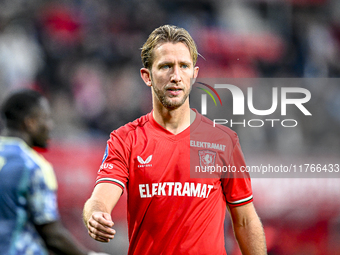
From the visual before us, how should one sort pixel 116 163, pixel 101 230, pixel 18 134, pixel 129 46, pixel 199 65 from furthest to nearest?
pixel 129 46 < pixel 199 65 < pixel 18 134 < pixel 116 163 < pixel 101 230

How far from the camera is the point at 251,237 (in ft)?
8.94

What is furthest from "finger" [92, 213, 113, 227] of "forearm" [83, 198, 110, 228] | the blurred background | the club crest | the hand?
the blurred background

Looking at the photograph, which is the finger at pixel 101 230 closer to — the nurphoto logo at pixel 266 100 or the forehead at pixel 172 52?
the forehead at pixel 172 52

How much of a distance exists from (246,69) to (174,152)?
532cm

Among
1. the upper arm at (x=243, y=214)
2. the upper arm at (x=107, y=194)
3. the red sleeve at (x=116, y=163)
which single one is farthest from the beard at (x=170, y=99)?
the upper arm at (x=243, y=214)

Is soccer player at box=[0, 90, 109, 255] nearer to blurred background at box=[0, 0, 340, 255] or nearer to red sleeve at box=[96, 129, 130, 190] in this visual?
red sleeve at box=[96, 129, 130, 190]

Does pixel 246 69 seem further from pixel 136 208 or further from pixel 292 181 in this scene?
pixel 136 208

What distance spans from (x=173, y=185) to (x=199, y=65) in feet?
16.6

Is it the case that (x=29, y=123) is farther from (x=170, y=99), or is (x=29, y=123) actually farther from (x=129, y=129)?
(x=170, y=99)

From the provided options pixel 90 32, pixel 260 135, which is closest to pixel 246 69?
pixel 260 135

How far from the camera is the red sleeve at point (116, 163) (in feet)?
8.58

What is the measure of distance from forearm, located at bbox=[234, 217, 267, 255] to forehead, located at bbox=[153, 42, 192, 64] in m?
1.23

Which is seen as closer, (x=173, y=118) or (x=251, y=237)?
(x=251, y=237)

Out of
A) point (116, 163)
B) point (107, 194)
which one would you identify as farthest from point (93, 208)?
point (116, 163)
